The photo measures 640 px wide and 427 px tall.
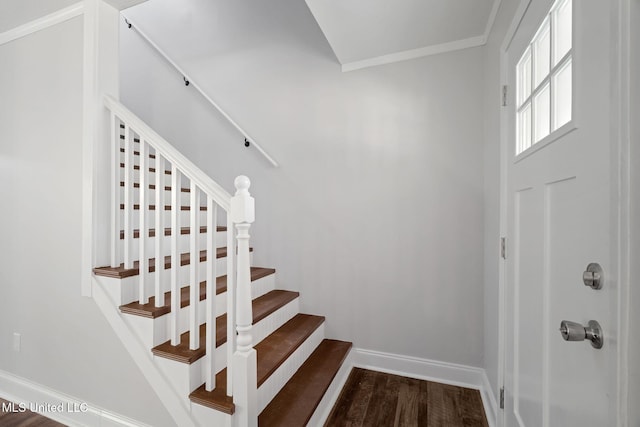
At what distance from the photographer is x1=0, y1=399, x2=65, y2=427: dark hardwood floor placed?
1671 millimetres

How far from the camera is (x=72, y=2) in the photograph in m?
1.62

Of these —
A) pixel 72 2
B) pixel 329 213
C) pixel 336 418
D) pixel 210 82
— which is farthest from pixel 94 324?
pixel 210 82

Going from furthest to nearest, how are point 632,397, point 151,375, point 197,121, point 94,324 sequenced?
point 197,121
point 94,324
point 151,375
point 632,397

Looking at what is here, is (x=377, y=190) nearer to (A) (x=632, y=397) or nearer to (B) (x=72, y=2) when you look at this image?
(A) (x=632, y=397)

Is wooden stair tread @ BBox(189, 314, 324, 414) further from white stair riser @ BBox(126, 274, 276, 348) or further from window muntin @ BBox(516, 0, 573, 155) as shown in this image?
window muntin @ BBox(516, 0, 573, 155)

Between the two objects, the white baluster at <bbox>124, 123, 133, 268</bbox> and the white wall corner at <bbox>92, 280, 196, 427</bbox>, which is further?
the white baluster at <bbox>124, 123, 133, 268</bbox>

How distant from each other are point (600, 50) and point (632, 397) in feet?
2.28

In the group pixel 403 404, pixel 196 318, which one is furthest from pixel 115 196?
pixel 403 404

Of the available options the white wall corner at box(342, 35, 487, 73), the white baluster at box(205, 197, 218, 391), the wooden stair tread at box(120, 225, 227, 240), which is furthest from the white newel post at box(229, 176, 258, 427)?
the white wall corner at box(342, 35, 487, 73)

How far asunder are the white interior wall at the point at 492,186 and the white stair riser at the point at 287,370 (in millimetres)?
1099

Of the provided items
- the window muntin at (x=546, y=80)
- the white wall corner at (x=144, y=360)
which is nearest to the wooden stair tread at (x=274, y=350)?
the white wall corner at (x=144, y=360)

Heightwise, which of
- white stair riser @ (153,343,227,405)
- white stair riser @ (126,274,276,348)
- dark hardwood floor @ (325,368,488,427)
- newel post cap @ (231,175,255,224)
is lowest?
dark hardwood floor @ (325,368,488,427)

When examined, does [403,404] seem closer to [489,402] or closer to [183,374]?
[489,402]

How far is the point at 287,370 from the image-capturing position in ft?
5.64
